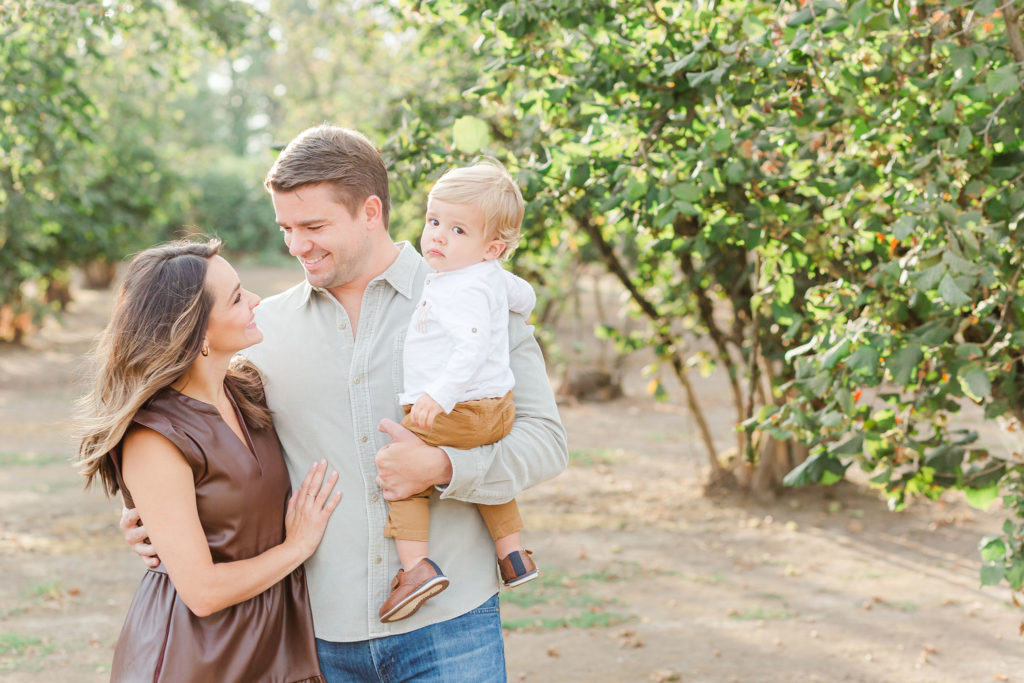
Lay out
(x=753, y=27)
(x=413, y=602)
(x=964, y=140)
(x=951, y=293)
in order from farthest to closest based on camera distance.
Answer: (x=753, y=27) < (x=964, y=140) < (x=951, y=293) < (x=413, y=602)

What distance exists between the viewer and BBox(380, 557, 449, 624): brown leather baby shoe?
6.93ft

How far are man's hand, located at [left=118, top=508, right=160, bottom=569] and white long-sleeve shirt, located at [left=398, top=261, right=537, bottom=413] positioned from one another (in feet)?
2.17

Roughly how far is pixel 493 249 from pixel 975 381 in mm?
1708

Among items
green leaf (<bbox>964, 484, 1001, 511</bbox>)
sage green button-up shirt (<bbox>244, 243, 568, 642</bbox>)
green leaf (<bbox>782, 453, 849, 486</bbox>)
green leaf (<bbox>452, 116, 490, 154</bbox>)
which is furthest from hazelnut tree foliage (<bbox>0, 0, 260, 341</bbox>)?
green leaf (<bbox>964, 484, 1001, 511</bbox>)

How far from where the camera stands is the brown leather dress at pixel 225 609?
2.07m

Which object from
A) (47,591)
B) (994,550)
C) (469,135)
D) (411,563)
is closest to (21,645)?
(47,591)

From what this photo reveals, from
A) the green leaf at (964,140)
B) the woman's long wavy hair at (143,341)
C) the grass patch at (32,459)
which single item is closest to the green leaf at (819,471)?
the green leaf at (964,140)

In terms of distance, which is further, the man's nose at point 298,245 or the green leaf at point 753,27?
the green leaf at point 753,27

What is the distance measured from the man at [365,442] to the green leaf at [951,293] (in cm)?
125

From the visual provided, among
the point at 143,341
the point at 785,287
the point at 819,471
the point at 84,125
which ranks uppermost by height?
the point at 84,125

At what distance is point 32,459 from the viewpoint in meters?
9.45

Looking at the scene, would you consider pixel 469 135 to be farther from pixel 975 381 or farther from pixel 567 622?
pixel 567 622

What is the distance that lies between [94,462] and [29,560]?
17.2 feet

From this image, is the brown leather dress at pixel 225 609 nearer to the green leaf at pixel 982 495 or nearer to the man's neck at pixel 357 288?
Result: the man's neck at pixel 357 288
